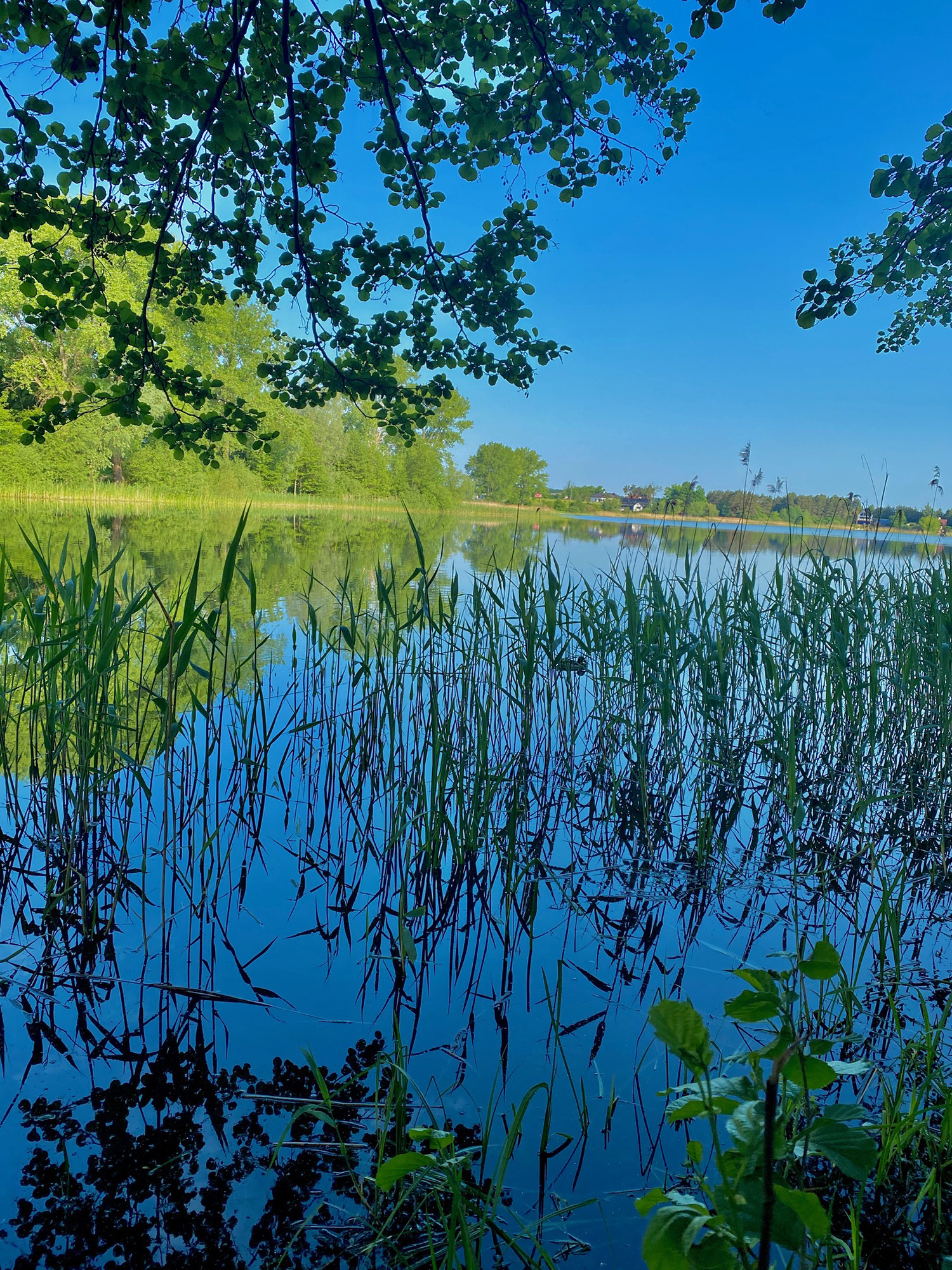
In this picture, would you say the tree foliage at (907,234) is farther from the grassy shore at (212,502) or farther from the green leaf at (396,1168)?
the grassy shore at (212,502)

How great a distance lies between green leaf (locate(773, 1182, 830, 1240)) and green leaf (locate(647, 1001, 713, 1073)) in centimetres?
11

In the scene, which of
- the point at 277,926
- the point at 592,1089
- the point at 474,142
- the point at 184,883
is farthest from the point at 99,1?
the point at 592,1089

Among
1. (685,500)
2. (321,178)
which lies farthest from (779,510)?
(321,178)

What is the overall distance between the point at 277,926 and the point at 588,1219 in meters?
1.35

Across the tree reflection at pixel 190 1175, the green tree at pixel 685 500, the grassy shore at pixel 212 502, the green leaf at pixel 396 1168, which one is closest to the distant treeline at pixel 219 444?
the grassy shore at pixel 212 502

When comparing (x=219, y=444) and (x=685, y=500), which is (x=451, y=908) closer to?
(x=685, y=500)

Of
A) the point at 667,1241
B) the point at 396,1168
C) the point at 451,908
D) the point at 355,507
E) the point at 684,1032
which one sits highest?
the point at 355,507

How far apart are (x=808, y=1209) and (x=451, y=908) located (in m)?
1.98

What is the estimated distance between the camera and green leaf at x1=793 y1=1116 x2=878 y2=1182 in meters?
0.69

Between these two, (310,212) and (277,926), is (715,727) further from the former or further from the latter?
(310,212)

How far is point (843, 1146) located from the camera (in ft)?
2.33

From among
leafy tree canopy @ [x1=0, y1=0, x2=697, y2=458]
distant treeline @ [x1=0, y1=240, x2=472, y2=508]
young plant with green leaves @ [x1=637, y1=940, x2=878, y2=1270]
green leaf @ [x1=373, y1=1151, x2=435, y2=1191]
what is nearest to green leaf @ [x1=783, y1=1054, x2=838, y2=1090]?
young plant with green leaves @ [x1=637, y1=940, x2=878, y2=1270]

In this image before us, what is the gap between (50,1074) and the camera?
162 cm

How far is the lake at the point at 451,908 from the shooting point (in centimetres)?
138
